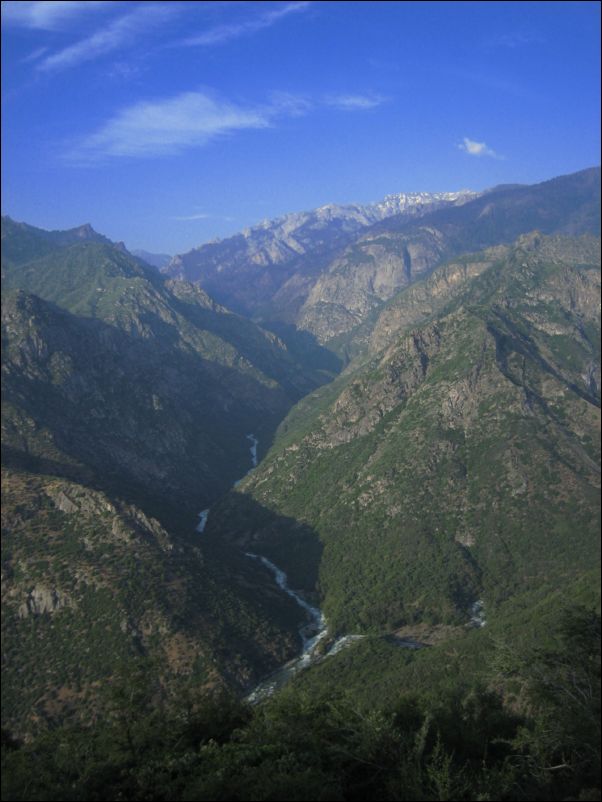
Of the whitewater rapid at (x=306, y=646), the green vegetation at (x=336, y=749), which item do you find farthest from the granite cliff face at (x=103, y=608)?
the green vegetation at (x=336, y=749)

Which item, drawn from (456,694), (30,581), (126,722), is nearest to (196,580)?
(30,581)

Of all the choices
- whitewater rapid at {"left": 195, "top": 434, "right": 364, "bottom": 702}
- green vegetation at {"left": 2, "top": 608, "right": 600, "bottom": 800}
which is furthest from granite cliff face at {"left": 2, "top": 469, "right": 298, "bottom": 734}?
green vegetation at {"left": 2, "top": 608, "right": 600, "bottom": 800}

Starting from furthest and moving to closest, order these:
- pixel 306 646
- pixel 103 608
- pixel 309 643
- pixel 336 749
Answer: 1. pixel 309 643
2. pixel 306 646
3. pixel 103 608
4. pixel 336 749

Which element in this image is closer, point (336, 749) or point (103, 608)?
point (336, 749)

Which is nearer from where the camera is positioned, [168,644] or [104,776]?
[104,776]

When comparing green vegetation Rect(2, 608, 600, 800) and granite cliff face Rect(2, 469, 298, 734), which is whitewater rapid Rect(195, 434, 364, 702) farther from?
green vegetation Rect(2, 608, 600, 800)

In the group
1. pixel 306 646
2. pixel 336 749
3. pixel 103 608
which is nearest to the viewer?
pixel 336 749

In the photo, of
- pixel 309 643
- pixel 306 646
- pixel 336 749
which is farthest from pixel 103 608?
pixel 336 749

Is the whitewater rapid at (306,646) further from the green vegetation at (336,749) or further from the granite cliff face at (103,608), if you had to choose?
the green vegetation at (336,749)

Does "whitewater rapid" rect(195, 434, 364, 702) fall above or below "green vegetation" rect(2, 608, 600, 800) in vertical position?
below

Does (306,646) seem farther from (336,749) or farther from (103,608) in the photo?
(336,749)

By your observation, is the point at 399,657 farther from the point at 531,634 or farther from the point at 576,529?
the point at 576,529
